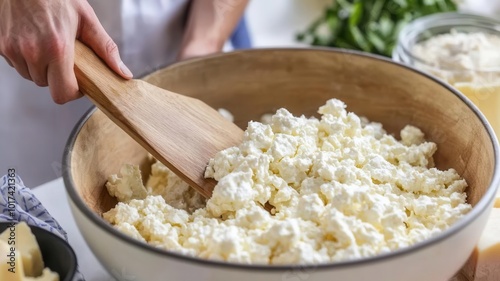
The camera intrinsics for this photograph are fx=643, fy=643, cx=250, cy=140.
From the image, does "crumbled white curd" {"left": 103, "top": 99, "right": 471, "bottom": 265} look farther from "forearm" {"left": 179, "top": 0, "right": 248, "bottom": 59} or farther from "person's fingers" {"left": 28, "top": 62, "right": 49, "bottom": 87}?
"forearm" {"left": 179, "top": 0, "right": 248, "bottom": 59}

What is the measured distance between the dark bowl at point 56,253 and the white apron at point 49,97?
0.57 meters

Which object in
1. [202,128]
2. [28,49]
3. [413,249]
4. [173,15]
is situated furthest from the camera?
[173,15]

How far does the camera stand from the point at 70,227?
1022 mm

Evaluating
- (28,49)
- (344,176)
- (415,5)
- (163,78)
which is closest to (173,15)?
(163,78)

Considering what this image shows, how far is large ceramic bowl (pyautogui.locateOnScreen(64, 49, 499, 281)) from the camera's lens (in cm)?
69

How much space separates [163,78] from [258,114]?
19 cm

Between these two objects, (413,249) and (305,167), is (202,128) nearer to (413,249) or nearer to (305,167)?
(305,167)

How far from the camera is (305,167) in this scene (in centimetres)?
90

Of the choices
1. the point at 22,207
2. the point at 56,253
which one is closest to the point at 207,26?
the point at 22,207

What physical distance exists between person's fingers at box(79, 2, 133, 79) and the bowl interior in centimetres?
8

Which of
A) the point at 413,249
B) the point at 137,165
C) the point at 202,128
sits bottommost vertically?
the point at 137,165

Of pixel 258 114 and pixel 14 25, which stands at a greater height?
pixel 14 25

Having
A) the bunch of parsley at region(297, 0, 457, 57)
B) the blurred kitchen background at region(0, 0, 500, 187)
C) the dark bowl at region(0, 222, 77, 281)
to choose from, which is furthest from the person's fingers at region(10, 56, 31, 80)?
the bunch of parsley at region(297, 0, 457, 57)

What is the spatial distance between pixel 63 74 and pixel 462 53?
852 millimetres
